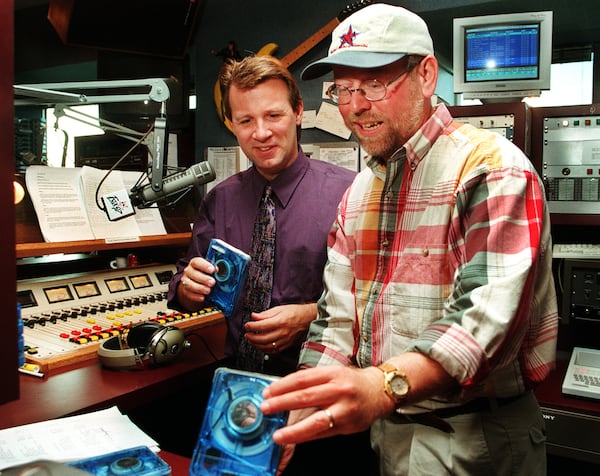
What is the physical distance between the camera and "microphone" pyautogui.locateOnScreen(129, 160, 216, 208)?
1.83 meters

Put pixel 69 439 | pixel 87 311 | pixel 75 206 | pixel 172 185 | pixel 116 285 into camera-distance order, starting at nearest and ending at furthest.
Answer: pixel 69 439
pixel 172 185
pixel 87 311
pixel 75 206
pixel 116 285

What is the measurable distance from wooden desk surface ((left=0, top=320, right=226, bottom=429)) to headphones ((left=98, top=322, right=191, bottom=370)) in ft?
0.10

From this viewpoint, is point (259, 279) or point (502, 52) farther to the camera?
point (502, 52)

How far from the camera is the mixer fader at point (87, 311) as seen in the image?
5.54ft

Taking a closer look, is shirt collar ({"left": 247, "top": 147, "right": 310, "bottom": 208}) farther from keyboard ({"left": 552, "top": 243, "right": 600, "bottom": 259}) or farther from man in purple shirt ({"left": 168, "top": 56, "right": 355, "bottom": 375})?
keyboard ({"left": 552, "top": 243, "right": 600, "bottom": 259})

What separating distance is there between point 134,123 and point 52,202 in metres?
1.65

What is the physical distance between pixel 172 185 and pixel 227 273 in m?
0.60

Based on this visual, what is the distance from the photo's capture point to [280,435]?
77cm

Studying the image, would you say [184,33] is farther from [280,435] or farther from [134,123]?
[280,435]

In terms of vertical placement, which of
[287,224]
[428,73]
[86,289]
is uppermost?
[428,73]

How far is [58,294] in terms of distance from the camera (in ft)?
6.63

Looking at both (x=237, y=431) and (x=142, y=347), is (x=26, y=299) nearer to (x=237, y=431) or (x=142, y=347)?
(x=142, y=347)

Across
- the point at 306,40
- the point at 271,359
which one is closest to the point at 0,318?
the point at 271,359

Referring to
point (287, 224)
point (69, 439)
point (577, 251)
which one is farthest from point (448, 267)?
point (577, 251)
